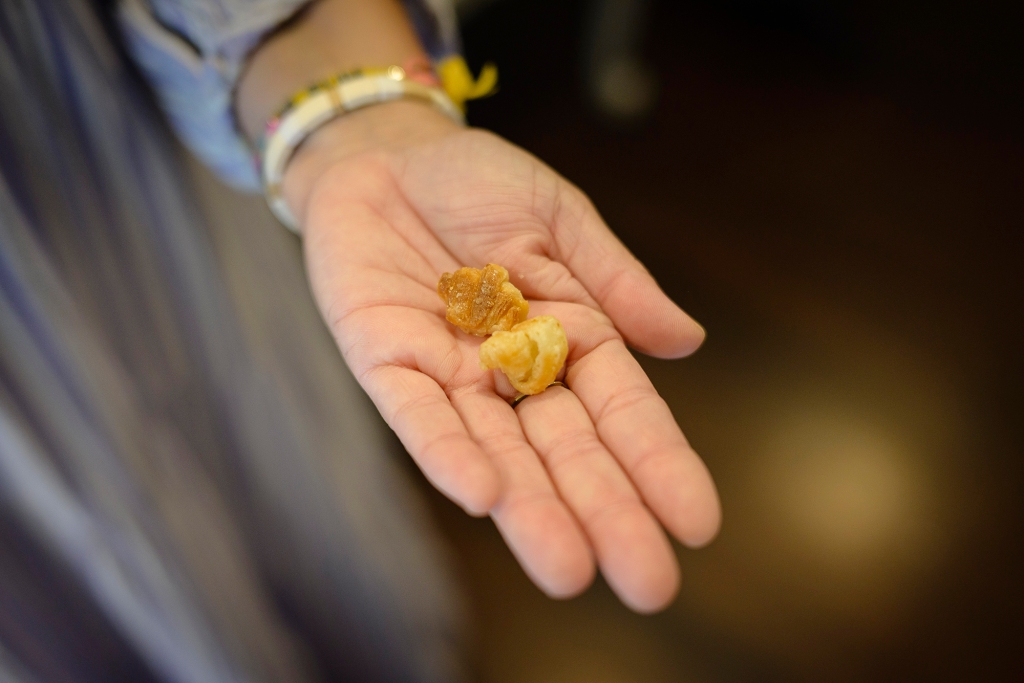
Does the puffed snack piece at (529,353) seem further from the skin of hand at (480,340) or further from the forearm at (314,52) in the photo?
the forearm at (314,52)

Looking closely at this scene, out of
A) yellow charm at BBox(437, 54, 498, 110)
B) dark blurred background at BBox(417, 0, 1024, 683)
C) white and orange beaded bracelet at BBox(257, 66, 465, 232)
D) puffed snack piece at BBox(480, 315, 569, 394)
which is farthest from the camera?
dark blurred background at BBox(417, 0, 1024, 683)

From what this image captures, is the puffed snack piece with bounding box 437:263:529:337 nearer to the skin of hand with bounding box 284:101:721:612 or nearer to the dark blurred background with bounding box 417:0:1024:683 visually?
the skin of hand with bounding box 284:101:721:612

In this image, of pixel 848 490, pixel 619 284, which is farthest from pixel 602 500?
pixel 848 490

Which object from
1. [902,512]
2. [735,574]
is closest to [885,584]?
[902,512]

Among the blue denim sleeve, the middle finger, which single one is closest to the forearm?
the blue denim sleeve

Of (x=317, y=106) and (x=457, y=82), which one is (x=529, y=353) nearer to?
(x=317, y=106)

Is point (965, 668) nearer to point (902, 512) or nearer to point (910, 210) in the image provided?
point (902, 512)
